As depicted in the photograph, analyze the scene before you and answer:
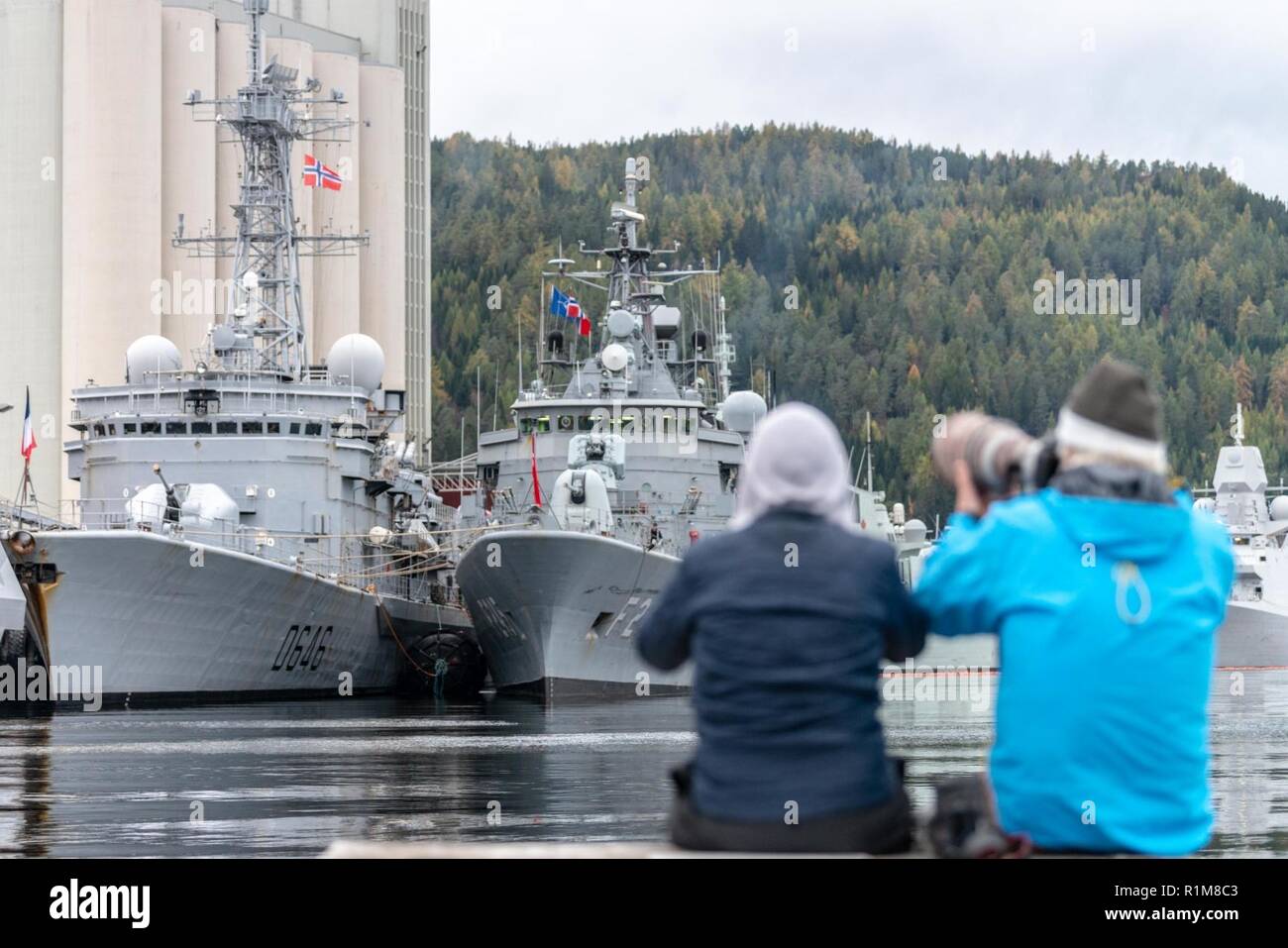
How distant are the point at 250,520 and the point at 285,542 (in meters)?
0.98

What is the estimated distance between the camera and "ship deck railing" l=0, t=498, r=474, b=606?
3778 centimetres

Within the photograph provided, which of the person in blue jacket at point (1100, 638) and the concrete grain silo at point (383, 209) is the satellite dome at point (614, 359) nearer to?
the concrete grain silo at point (383, 209)

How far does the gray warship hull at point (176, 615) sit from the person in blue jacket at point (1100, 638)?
1221 inches

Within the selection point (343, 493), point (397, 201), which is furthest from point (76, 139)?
point (343, 493)

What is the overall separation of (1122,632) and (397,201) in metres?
71.7

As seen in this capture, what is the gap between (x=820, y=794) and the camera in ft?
17.1

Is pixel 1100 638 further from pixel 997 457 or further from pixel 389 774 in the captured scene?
pixel 389 774

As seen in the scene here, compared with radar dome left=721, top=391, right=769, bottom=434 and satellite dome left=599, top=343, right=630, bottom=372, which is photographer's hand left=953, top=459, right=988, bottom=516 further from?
radar dome left=721, top=391, right=769, bottom=434

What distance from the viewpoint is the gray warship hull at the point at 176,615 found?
115 ft

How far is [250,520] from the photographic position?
41.8 meters
